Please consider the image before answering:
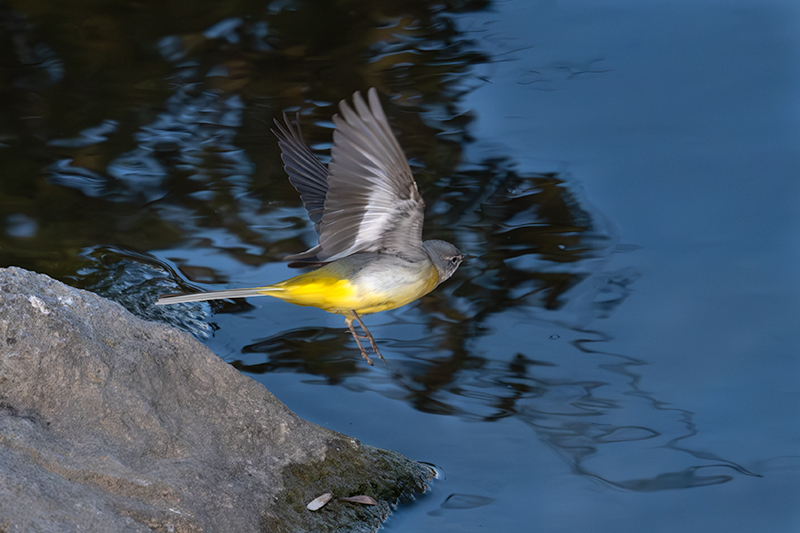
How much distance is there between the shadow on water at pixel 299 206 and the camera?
5.32 metres

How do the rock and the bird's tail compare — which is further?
the bird's tail

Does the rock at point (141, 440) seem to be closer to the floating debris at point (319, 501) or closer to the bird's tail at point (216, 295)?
the floating debris at point (319, 501)

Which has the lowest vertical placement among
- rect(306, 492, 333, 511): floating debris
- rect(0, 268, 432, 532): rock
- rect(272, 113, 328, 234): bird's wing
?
rect(306, 492, 333, 511): floating debris

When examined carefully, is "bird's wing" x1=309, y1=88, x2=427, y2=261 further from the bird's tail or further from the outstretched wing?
the bird's tail

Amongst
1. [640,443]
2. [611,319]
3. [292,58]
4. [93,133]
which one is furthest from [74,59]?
[640,443]

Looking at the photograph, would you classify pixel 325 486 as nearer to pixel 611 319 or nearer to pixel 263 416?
pixel 263 416

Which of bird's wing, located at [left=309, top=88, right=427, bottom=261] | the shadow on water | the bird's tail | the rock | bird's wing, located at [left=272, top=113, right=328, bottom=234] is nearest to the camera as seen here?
the rock

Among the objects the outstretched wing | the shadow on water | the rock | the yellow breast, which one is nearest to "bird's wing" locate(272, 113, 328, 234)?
the yellow breast

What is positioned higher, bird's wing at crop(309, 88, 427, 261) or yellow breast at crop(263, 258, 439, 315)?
bird's wing at crop(309, 88, 427, 261)

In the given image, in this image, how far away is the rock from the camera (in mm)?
2852

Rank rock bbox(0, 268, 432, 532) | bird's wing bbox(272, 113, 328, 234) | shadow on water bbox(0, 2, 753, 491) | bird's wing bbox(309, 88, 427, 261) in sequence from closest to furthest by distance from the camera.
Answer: rock bbox(0, 268, 432, 532) → bird's wing bbox(309, 88, 427, 261) → bird's wing bbox(272, 113, 328, 234) → shadow on water bbox(0, 2, 753, 491)

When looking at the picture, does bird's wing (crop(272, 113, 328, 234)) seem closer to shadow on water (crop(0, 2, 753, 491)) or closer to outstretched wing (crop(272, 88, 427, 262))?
outstretched wing (crop(272, 88, 427, 262))

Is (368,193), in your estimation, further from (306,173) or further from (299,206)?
(299,206)

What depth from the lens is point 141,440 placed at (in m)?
3.18
